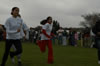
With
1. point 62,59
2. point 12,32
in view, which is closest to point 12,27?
point 12,32

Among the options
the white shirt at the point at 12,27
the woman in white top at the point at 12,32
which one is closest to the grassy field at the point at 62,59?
the woman in white top at the point at 12,32

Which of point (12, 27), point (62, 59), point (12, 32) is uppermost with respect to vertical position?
point (12, 27)

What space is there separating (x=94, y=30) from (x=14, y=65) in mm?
3054

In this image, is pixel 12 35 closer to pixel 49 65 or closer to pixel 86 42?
pixel 49 65

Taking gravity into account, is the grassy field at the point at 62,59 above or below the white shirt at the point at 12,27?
below

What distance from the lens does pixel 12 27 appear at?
725cm

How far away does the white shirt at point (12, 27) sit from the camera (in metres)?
7.17

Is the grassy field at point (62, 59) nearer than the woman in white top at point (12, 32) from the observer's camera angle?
No

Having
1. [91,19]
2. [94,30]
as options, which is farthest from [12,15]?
[91,19]

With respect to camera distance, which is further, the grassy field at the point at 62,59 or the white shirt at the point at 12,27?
the grassy field at the point at 62,59

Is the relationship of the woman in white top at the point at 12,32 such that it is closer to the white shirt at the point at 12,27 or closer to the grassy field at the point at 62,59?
the white shirt at the point at 12,27

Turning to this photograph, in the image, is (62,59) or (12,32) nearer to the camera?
(12,32)

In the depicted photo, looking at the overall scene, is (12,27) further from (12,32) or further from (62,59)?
(62,59)

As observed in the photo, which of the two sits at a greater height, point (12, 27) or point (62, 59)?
point (12, 27)
